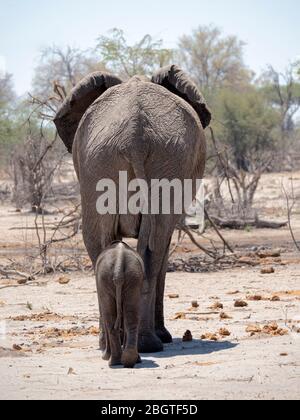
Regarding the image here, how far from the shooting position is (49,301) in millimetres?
9641

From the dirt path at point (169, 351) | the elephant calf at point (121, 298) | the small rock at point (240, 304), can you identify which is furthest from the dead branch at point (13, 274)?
Result: the elephant calf at point (121, 298)

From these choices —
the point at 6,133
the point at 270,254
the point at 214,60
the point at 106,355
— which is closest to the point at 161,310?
the point at 106,355

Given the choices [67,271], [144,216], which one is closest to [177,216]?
[144,216]

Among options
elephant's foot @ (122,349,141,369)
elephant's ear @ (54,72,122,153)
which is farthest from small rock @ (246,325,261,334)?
elephant's ear @ (54,72,122,153)

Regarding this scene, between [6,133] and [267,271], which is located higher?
[6,133]

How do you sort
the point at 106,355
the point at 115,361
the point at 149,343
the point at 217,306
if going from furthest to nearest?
the point at 217,306 < the point at 149,343 < the point at 106,355 < the point at 115,361

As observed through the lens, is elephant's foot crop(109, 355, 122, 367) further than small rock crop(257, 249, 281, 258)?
No

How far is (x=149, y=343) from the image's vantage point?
6.89m

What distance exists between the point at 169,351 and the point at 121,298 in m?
0.87

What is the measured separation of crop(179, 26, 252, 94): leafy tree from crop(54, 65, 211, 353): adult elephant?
40533 millimetres

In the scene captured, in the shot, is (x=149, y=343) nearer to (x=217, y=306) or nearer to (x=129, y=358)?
(x=129, y=358)

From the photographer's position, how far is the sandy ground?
5.54m

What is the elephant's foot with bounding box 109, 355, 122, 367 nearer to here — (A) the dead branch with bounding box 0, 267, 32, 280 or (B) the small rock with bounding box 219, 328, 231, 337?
(B) the small rock with bounding box 219, 328, 231, 337

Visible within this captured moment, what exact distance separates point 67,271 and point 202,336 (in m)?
4.66
